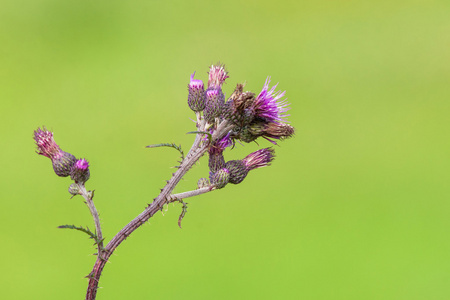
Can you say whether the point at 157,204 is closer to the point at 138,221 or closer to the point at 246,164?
the point at 138,221

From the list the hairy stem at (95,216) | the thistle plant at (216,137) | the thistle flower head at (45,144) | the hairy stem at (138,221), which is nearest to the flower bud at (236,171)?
the thistle plant at (216,137)

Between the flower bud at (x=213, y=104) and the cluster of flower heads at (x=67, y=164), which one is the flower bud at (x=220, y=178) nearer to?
the flower bud at (x=213, y=104)

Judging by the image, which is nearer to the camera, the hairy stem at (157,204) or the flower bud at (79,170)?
the hairy stem at (157,204)

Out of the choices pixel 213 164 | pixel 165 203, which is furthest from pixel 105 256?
pixel 213 164

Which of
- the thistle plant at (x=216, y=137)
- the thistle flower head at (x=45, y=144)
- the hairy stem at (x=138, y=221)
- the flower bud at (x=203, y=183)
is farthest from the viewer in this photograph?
the thistle flower head at (x=45, y=144)

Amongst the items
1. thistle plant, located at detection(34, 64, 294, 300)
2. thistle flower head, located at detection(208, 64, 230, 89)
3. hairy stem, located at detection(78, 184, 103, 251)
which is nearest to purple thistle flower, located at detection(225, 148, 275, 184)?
thistle plant, located at detection(34, 64, 294, 300)

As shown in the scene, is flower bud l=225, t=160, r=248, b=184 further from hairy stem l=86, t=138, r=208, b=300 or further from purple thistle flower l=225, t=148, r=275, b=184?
hairy stem l=86, t=138, r=208, b=300
